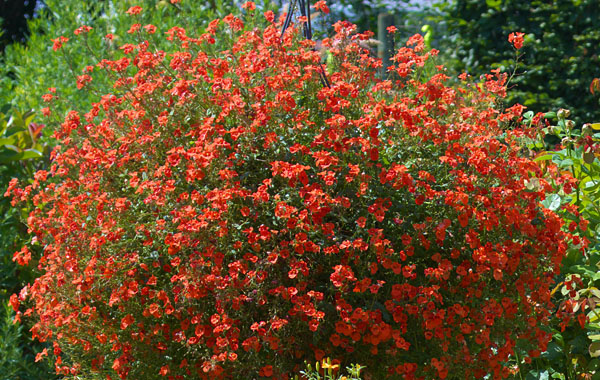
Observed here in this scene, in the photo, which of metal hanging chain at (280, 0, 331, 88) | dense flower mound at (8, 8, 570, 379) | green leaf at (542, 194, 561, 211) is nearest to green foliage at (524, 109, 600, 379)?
green leaf at (542, 194, 561, 211)

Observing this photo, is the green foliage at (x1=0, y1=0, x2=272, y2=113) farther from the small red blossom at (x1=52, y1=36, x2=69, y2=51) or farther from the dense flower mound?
the dense flower mound

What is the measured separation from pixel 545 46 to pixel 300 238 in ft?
16.8

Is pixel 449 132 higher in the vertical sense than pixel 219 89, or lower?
lower

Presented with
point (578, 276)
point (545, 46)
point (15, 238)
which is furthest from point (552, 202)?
point (545, 46)

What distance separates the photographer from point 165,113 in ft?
8.62

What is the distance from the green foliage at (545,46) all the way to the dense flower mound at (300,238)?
391 cm

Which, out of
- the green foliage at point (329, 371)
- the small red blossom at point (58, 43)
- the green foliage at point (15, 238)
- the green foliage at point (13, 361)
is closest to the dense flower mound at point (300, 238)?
the green foliage at point (329, 371)

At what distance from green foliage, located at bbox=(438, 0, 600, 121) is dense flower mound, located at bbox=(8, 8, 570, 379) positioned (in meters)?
3.91

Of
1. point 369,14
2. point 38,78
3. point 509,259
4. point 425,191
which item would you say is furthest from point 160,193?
point 369,14

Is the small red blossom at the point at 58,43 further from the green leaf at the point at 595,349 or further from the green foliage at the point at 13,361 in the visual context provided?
the green leaf at the point at 595,349

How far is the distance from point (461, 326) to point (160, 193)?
3.73 ft

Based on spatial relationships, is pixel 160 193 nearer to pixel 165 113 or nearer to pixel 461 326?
pixel 165 113

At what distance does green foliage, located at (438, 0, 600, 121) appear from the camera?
629cm

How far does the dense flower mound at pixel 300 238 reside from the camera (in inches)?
87.2
